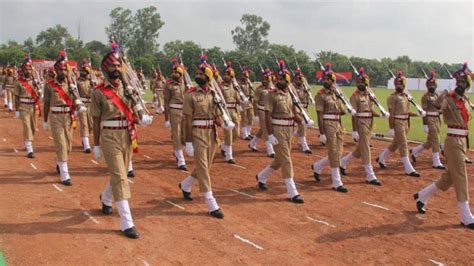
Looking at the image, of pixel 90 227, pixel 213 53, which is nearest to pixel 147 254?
pixel 90 227

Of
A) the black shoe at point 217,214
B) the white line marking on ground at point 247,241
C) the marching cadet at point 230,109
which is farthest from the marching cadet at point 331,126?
the white line marking on ground at point 247,241

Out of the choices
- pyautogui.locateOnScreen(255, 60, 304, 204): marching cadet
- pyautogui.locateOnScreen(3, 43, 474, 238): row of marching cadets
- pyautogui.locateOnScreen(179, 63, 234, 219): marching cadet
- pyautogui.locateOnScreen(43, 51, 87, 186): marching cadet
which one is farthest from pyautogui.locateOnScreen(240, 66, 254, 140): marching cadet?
pyautogui.locateOnScreen(179, 63, 234, 219): marching cadet

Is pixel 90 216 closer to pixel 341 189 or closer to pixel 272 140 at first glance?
pixel 272 140

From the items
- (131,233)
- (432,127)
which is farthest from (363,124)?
(131,233)

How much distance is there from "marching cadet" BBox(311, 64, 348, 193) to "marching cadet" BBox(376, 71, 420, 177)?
193cm

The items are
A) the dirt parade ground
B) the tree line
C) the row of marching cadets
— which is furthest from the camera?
the tree line

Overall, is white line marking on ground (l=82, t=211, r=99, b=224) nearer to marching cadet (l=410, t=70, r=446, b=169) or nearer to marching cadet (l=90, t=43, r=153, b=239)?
marching cadet (l=90, t=43, r=153, b=239)

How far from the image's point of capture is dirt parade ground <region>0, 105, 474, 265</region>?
6219 millimetres

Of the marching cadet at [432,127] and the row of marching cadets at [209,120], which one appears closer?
the row of marching cadets at [209,120]

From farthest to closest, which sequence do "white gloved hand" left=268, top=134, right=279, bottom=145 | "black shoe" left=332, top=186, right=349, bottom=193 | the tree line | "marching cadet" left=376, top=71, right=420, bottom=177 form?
the tree line
"marching cadet" left=376, top=71, right=420, bottom=177
"black shoe" left=332, top=186, right=349, bottom=193
"white gloved hand" left=268, top=134, right=279, bottom=145

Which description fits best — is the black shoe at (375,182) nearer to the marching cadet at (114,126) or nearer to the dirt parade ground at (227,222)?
the dirt parade ground at (227,222)

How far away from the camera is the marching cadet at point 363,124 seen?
426 inches

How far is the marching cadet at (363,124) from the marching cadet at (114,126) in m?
5.60

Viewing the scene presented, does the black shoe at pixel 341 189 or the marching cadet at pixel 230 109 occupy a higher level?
the marching cadet at pixel 230 109
